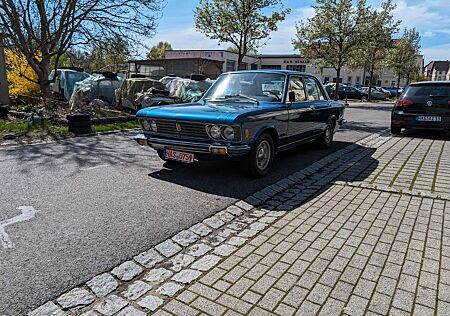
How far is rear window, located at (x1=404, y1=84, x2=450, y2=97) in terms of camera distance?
944 centimetres

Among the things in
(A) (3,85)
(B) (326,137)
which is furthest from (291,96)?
(A) (3,85)

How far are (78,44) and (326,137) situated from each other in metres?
12.2

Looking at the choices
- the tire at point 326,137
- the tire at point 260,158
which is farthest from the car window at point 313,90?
the tire at point 260,158

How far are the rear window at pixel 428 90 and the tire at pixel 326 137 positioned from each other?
141 inches

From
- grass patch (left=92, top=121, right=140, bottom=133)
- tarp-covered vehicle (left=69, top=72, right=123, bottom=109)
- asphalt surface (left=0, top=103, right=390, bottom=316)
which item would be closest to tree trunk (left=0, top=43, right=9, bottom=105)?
tarp-covered vehicle (left=69, top=72, right=123, bottom=109)

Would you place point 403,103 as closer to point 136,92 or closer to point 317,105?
point 317,105

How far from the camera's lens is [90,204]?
4.05m

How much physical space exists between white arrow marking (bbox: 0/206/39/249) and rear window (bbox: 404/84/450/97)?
Answer: 10100 millimetres

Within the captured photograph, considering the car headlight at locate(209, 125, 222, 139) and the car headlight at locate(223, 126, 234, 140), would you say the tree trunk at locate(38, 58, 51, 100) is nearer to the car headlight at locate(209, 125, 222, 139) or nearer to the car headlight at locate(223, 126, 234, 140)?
the car headlight at locate(209, 125, 222, 139)

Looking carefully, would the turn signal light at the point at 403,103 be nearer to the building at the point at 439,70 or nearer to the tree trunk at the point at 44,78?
the tree trunk at the point at 44,78

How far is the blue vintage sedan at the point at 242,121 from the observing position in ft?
15.5

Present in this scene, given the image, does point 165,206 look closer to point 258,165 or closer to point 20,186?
point 258,165

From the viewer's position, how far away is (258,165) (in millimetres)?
5297

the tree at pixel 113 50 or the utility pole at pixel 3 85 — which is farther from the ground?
the tree at pixel 113 50
